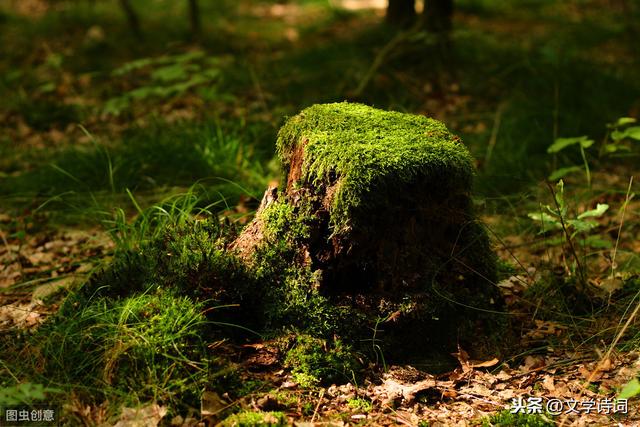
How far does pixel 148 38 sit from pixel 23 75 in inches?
60.3

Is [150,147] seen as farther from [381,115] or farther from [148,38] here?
[148,38]

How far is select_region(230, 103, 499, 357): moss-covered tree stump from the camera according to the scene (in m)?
2.43

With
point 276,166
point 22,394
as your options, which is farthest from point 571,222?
point 22,394

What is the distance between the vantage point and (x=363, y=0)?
10078 mm

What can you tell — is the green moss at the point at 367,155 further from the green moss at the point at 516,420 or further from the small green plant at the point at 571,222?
the green moss at the point at 516,420

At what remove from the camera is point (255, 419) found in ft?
6.97

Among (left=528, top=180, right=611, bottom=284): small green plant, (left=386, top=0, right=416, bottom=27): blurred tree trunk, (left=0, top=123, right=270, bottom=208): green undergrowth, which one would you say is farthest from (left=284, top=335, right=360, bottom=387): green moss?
(left=386, top=0, right=416, bottom=27): blurred tree trunk

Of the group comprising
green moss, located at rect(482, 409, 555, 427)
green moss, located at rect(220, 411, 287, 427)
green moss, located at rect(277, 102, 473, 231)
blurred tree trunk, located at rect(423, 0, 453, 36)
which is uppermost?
blurred tree trunk, located at rect(423, 0, 453, 36)

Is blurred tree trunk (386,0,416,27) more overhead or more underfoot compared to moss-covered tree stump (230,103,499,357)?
more overhead

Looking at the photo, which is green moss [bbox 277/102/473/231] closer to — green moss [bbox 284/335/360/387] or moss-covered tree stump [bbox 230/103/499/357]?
moss-covered tree stump [bbox 230/103/499/357]

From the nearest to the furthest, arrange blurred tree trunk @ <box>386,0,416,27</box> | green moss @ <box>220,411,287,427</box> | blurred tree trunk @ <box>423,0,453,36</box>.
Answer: green moss @ <box>220,411,287,427</box>, blurred tree trunk @ <box>423,0,453,36</box>, blurred tree trunk @ <box>386,0,416,27</box>

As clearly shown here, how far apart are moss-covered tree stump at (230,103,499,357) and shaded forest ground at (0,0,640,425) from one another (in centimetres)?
20

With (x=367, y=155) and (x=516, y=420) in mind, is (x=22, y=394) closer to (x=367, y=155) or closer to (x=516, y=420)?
(x=367, y=155)

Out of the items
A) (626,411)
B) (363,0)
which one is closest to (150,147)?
(626,411)
